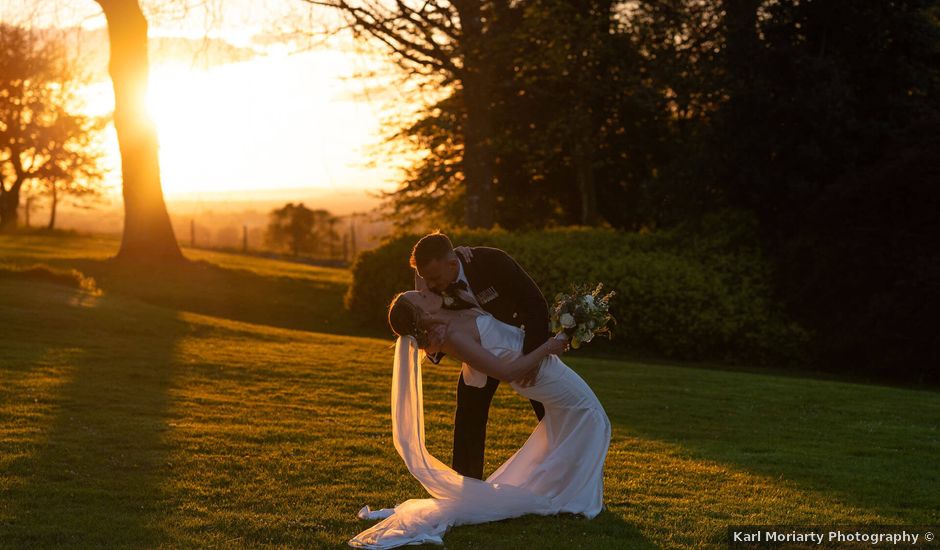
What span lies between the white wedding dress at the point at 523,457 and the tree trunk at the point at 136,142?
20.7m

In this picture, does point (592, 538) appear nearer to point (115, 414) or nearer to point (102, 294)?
point (115, 414)

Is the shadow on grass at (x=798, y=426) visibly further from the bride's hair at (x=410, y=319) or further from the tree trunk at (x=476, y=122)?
the tree trunk at (x=476, y=122)

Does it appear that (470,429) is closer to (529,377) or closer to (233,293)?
(529,377)

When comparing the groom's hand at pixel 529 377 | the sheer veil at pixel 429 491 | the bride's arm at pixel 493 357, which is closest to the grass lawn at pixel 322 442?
the sheer veil at pixel 429 491

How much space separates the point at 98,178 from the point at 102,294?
3141cm

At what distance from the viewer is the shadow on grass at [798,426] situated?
9.37m

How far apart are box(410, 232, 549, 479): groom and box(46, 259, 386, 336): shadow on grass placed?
1444 cm

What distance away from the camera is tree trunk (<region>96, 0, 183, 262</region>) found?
2591 centimetres

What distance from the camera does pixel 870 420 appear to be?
13.0 metres

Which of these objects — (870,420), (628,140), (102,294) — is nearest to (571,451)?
(870,420)

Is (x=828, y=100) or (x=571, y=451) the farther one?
(x=828, y=100)

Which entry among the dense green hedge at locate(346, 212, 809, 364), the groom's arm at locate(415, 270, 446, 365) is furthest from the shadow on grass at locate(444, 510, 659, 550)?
the dense green hedge at locate(346, 212, 809, 364)

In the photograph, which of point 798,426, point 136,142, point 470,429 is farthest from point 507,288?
point 136,142

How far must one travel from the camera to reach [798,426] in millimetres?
12516
